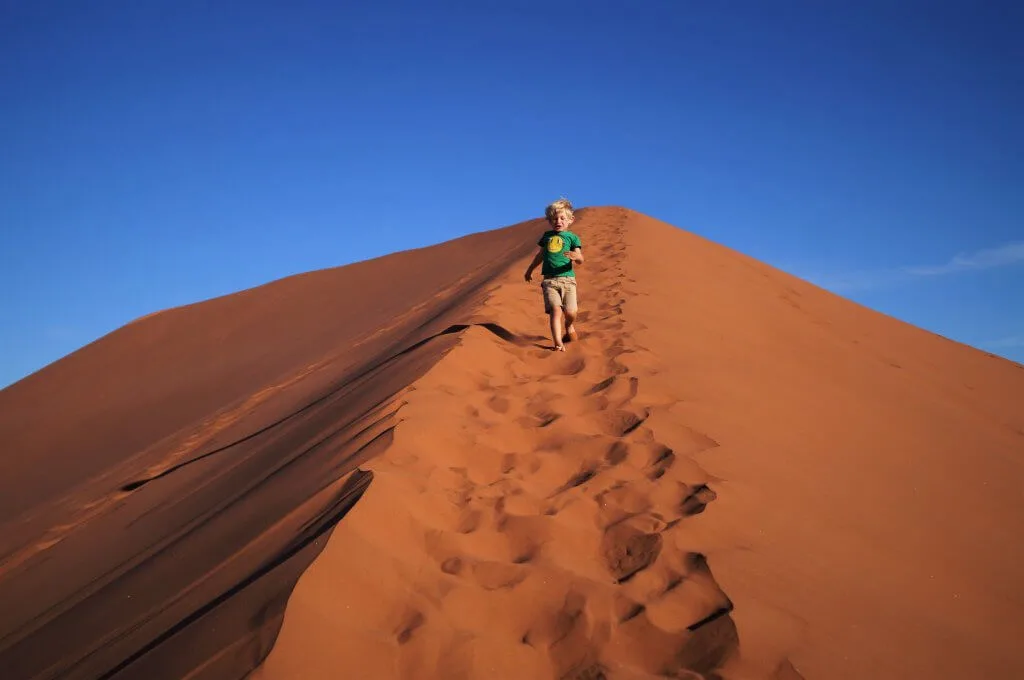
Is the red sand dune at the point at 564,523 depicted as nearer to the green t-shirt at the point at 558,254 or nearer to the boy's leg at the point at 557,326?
the boy's leg at the point at 557,326

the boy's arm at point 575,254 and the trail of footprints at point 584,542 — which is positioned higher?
the boy's arm at point 575,254

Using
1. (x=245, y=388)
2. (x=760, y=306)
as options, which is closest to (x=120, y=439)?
(x=245, y=388)

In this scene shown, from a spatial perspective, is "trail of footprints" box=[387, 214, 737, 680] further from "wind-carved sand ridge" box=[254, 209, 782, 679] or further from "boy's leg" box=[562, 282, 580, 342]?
"boy's leg" box=[562, 282, 580, 342]

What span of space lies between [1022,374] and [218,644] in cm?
1151

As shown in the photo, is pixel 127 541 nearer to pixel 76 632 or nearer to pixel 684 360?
pixel 76 632

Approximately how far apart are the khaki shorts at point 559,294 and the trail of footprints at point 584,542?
1.20m

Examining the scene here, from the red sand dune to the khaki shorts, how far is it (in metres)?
0.34

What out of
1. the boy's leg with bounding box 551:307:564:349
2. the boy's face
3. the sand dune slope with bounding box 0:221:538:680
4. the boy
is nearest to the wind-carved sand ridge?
the sand dune slope with bounding box 0:221:538:680

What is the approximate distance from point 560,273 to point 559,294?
21 cm

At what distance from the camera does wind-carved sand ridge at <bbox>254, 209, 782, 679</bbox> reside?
7.42ft

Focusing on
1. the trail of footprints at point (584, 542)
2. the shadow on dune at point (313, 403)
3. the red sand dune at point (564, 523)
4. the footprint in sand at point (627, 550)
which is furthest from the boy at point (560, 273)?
the footprint in sand at point (627, 550)

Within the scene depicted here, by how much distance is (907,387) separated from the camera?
6363 millimetres

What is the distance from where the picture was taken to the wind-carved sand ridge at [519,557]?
226cm

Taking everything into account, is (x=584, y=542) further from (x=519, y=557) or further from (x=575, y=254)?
(x=575, y=254)
